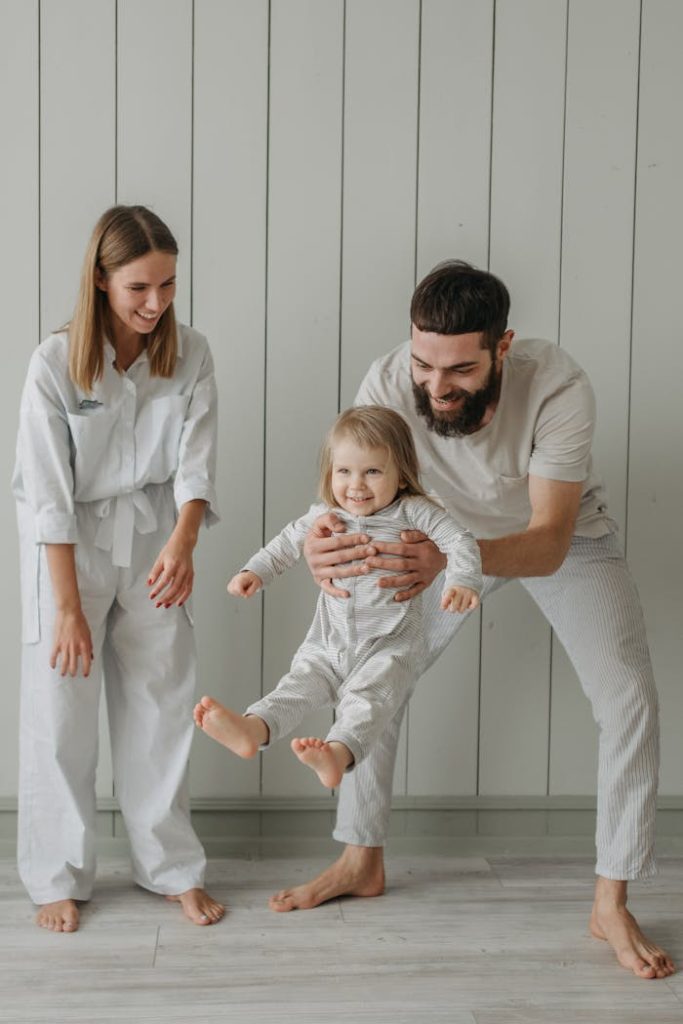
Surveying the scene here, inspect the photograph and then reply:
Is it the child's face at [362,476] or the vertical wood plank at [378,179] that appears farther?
the vertical wood plank at [378,179]

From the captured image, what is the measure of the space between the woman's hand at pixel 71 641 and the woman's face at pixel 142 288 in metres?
0.59

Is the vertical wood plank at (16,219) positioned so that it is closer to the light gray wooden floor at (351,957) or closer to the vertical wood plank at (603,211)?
the light gray wooden floor at (351,957)

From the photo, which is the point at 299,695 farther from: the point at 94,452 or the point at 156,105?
the point at 156,105

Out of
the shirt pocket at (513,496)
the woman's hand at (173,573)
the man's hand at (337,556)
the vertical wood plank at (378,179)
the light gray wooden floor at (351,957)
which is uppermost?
the vertical wood plank at (378,179)

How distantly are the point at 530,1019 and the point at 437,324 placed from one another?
1.28 m

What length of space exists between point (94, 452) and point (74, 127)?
0.83m

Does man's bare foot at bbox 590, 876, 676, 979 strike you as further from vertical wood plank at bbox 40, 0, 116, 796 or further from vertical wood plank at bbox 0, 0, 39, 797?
vertical wood plank at bbox 40, 0, 116, 796

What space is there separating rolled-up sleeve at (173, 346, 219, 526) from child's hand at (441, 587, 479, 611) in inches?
26.8

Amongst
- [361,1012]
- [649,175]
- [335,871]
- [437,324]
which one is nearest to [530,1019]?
[361,1012]

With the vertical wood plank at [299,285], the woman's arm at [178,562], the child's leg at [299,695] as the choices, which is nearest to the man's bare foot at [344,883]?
the vertical wood plank at [299,285]

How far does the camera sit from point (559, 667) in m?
2.94

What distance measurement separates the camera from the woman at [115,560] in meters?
2.37

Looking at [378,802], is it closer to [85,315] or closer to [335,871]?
[335,871]

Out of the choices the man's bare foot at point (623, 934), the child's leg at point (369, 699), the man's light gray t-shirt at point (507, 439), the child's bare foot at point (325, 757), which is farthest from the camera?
the man's light gray t-shirt at point (507, 439)
